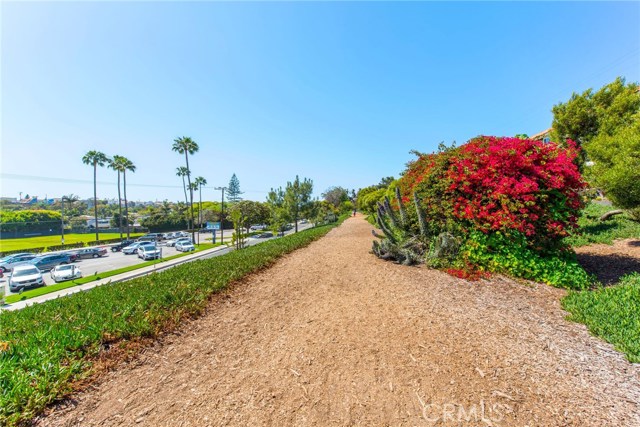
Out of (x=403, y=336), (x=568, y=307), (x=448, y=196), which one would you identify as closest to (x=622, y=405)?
(x=403, y=336)

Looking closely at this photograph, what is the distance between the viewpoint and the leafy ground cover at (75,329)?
232cm

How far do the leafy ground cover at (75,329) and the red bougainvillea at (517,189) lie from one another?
607 cm

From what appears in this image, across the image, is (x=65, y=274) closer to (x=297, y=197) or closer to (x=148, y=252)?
(x=148, y=252)

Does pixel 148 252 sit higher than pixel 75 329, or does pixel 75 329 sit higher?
pixel 75 329

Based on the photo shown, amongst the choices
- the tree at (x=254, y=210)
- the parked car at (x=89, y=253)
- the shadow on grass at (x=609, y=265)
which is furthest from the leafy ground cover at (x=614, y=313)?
the tree at (x=254, y=210)

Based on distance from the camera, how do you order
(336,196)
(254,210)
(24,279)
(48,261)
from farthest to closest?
(336,196)
(254,210)
(48,261)
(24,279)

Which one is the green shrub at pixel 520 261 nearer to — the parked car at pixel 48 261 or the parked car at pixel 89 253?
the parked car at pixel 48 261

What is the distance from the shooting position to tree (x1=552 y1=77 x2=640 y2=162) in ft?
Result: 37.1

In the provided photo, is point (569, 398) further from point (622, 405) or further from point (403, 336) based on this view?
point (403, 336)

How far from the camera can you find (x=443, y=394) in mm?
2385

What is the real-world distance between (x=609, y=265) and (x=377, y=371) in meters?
7.95

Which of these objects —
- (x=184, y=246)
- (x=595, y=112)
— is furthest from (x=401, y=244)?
(x=184, y=246)

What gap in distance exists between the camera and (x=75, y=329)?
3.25 m

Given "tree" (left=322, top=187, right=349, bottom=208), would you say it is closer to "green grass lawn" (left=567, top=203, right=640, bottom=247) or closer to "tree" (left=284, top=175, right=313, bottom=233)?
"tree" (left=284, top=175, right=313, bottom=233)
